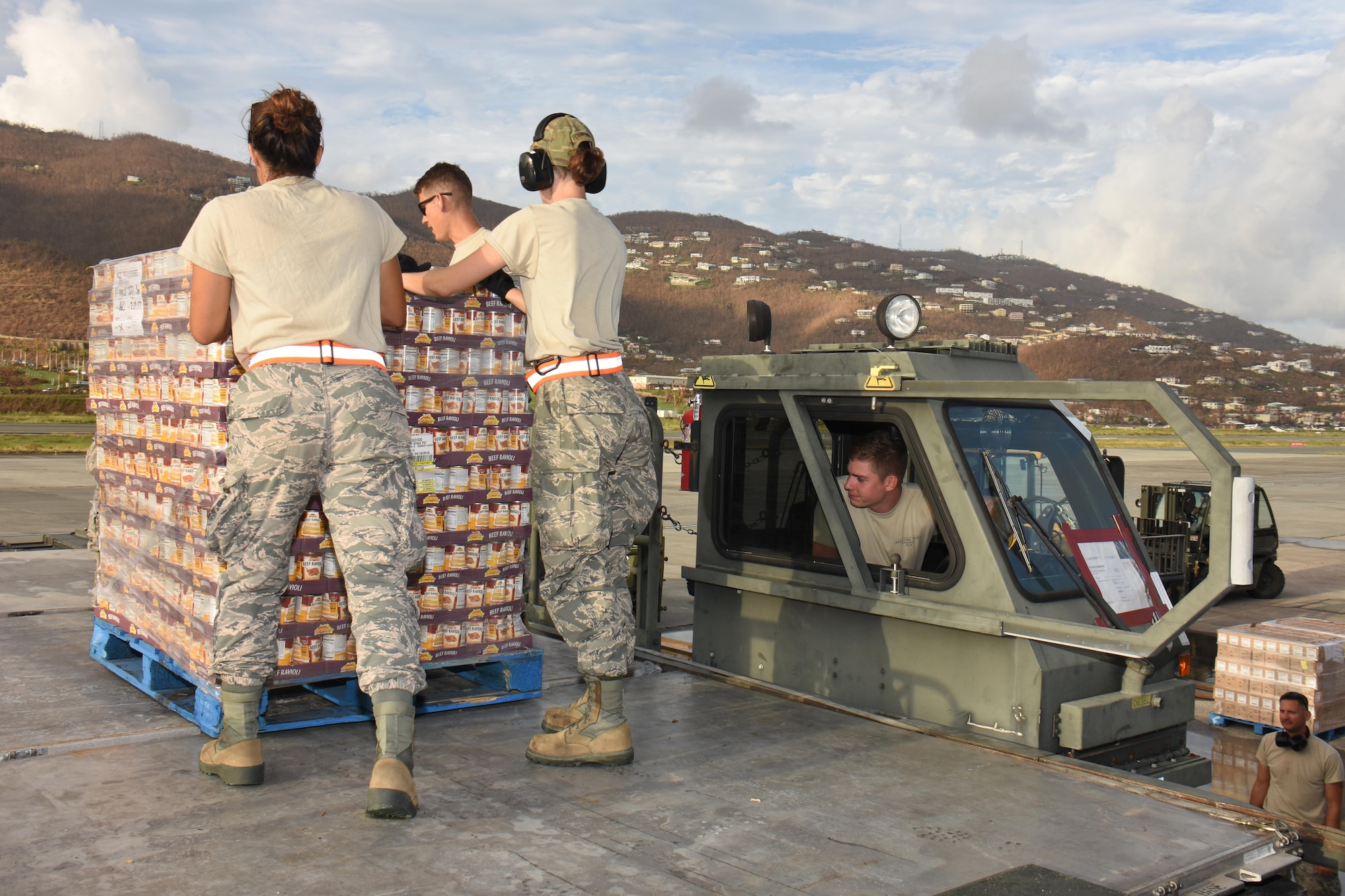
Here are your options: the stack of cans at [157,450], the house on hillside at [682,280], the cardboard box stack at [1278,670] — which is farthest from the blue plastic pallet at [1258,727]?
the house on hillside at [682,280]

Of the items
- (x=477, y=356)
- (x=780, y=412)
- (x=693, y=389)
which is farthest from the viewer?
(x=693, y=389)

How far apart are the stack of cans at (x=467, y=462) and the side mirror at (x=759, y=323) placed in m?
1.42

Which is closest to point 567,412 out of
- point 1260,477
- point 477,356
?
point 477,356

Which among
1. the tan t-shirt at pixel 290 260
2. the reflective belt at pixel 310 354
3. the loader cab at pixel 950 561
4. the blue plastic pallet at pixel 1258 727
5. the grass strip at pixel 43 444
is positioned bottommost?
the blue plastic pallet at pixel 1258 727

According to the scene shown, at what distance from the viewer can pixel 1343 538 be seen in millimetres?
19969

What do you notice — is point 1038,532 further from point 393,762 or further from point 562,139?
point 393,762

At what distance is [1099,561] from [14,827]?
4225mm

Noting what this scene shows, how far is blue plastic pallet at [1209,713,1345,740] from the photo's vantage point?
8.27 metres

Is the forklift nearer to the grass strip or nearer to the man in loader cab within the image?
the man in loader cab

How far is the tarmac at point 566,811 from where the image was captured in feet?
9.52

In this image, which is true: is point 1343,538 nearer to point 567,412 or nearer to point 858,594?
point 858,594

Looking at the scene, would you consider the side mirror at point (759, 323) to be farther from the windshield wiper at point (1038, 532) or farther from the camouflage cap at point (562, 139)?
the camouflage cap at point (562, 139)

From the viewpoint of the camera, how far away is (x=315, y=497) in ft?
13.1

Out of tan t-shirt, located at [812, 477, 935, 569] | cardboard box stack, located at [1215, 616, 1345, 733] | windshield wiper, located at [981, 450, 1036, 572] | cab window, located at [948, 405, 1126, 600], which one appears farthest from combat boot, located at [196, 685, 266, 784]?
cardboard box stack, located at [1215, 616, 1345, 733]
